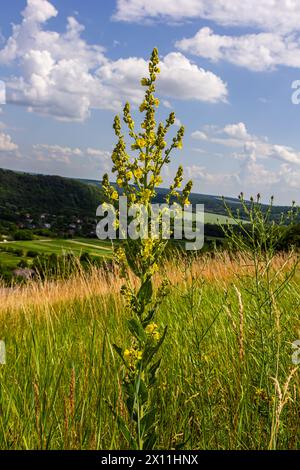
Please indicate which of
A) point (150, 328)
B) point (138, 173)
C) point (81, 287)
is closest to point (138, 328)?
point (150, 328)

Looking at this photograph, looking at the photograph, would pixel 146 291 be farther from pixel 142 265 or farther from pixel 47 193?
pixel 47 193

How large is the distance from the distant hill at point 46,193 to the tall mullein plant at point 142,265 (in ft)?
502

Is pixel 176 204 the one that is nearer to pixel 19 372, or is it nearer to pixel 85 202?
pixel 19 372

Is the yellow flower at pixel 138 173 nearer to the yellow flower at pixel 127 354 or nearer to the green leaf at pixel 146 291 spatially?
the green leaf at pixel 146 291

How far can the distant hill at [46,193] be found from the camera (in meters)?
161

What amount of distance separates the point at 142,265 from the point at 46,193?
17706 centimetres

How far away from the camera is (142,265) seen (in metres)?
2.24

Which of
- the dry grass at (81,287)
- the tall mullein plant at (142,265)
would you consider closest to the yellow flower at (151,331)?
the tall mullein plant at (142,265)

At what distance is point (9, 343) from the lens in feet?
16.2

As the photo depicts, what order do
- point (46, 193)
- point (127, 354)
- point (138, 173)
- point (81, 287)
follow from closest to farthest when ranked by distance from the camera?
point (127, 354), point (138, 173), point (81, 287), point (46, 193)

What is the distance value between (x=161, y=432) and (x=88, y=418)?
0.49 metres

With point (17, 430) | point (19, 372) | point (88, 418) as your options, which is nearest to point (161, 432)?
point (88, 418)

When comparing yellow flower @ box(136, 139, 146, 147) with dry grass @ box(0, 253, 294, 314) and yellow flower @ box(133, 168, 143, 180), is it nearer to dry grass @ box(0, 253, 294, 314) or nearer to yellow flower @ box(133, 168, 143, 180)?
yellow flower @ box(133, 168, 143, 180)

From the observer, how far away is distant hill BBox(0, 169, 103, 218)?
527ft
